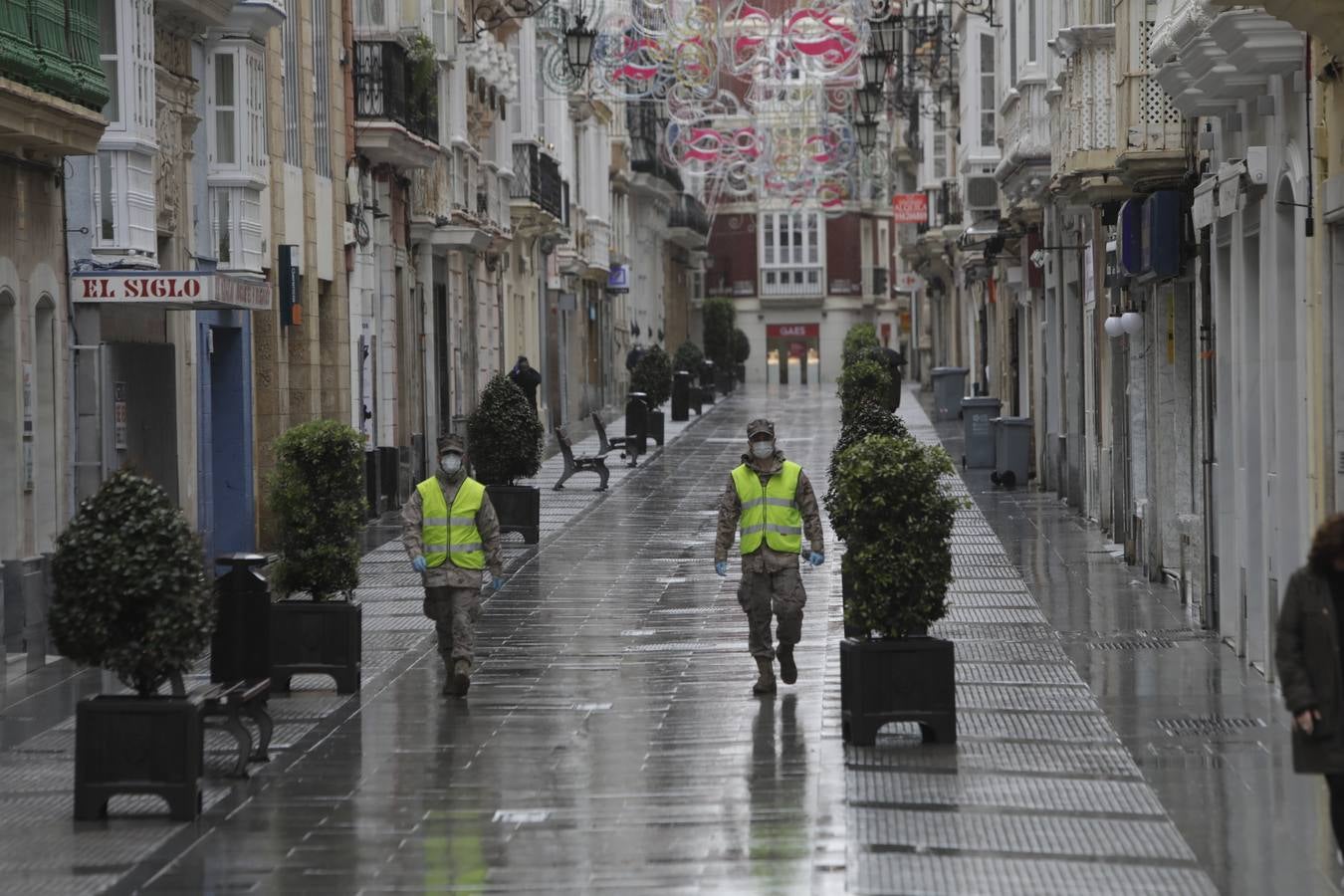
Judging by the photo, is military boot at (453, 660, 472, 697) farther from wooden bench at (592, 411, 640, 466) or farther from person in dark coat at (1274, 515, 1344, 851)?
wooden bench at (592, 411, 640, 466)

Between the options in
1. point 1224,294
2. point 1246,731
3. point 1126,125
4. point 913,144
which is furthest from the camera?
point 913,144

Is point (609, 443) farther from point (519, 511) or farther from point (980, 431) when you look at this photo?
point (519, 511)

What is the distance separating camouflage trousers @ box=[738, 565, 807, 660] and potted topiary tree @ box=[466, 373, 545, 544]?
1116 cm

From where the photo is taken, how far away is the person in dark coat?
8625 mm

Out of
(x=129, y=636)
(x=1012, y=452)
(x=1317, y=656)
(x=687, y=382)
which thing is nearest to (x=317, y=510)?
(x=129, y=636)

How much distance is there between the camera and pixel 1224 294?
56.3ft

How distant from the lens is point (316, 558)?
1516cm

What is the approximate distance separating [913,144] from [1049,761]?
58.8m

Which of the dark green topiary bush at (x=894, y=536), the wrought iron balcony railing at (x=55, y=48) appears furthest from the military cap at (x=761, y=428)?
the wrought iron balcony railing at (x=55, y=48)

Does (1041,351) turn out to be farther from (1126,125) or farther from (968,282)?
(968,282)

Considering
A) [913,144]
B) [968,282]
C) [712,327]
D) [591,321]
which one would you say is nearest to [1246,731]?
[968,282]

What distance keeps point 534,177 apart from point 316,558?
31.4m

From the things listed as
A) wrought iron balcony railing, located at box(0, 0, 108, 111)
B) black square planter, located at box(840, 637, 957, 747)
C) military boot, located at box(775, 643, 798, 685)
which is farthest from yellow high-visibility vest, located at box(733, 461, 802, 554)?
wrought iron balcony railing, located at box(0, 0, 108, 111)

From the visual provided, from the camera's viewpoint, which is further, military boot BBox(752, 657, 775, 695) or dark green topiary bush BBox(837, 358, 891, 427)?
dark green topiary bush BBox(837, 358, 891, 427)
